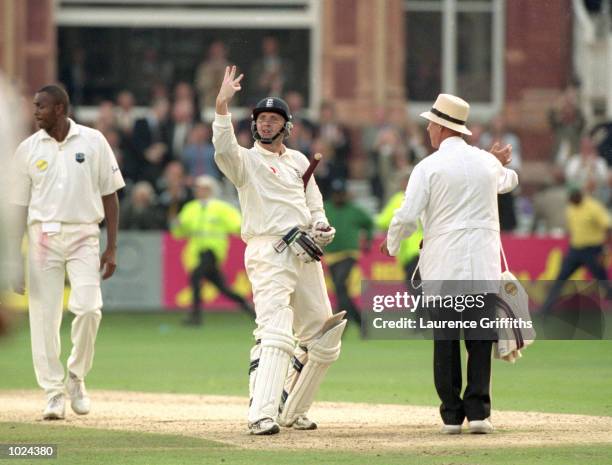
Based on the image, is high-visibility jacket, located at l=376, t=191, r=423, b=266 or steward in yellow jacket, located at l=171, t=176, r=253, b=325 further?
steward in yellow jacket, located at l=171, t=176, r=253, b=325

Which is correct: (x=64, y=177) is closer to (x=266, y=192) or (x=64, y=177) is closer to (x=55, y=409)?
(x=55, y=409)

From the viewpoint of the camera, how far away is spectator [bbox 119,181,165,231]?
25008mm

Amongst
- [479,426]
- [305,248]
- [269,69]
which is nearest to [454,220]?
[305,248]

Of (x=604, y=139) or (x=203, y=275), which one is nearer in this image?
(x=203, y=275)

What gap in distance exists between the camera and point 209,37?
31781mm

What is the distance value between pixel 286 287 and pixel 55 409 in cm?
224

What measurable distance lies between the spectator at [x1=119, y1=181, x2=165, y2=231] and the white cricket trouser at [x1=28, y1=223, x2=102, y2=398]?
12.4 m

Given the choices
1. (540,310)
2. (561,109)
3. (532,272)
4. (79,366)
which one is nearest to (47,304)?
(79,366)

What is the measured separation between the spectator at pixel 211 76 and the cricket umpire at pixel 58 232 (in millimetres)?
17183

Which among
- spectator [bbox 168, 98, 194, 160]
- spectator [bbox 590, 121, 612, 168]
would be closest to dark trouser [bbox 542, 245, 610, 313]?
spectator [bbox 590, 121, 612, 168]

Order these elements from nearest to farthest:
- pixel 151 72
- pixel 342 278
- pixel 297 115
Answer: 1. pixel 342 278
2. pixel 297 115
3. pixel 151 72

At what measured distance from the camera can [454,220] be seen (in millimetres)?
11242

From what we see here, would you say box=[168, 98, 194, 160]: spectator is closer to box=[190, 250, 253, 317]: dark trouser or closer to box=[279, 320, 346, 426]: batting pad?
box=[190, 250, 253, 317]: dark trouser

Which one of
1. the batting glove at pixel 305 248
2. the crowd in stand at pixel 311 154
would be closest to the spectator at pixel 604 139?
the crowd in stand at pixel 311 154
